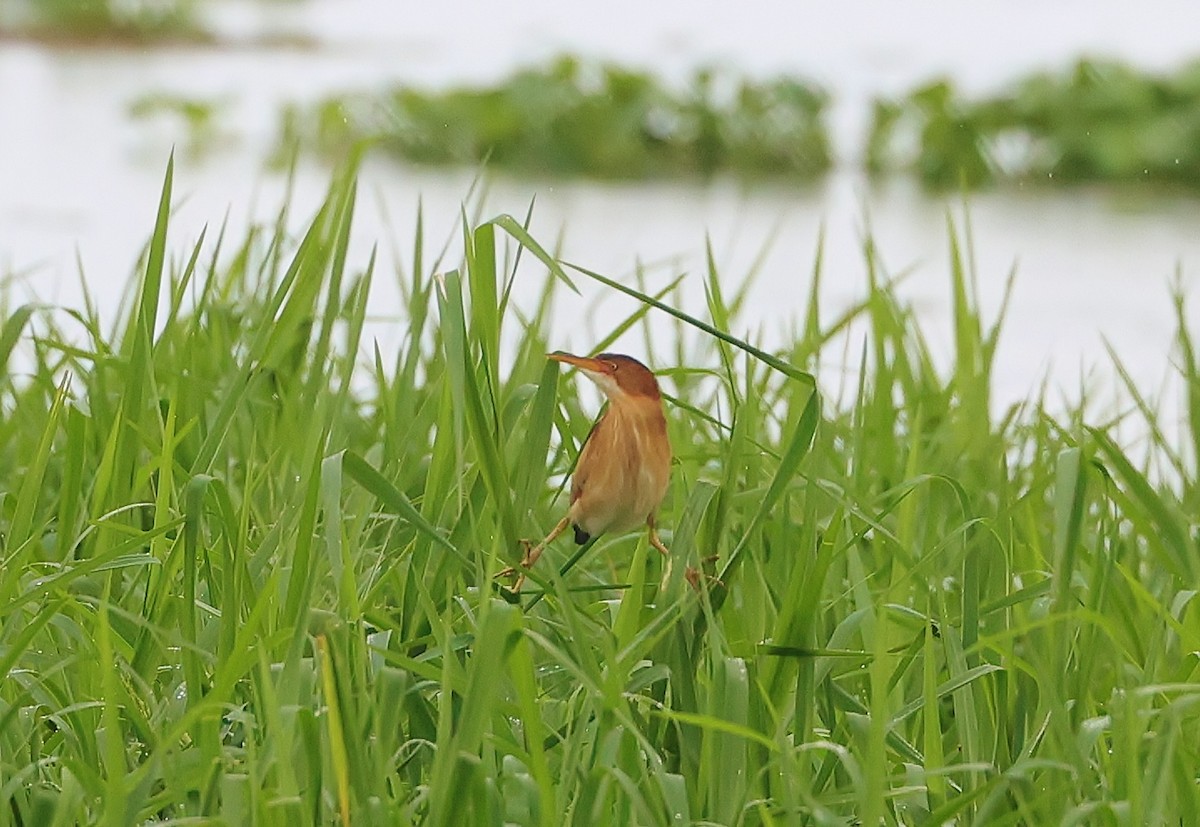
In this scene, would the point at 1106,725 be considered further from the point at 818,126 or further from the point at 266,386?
the point at 818,126

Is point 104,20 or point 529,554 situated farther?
point 104,20

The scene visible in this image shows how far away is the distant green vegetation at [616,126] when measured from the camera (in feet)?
17.6

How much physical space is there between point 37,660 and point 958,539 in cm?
77

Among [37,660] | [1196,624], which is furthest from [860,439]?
[37,660]

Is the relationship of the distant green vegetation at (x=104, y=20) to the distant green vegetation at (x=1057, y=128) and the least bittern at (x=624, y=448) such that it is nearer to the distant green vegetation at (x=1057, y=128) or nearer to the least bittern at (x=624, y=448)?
the distant green vegetation at (x=1057, y=128)

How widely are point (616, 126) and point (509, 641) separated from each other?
4.43 m

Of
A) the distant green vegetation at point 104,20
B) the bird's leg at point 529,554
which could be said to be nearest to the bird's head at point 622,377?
the bird's leg at point 529,554

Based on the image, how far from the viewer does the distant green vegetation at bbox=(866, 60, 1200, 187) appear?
531 cm

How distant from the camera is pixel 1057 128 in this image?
17.6ft

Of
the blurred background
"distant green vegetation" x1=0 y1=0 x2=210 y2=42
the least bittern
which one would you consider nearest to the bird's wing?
the least bittern

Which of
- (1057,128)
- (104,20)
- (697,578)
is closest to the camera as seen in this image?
(697,578)

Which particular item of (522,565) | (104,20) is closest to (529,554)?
(522,565)

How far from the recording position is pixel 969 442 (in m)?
1.93

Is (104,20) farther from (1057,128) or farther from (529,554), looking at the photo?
(529,554)
